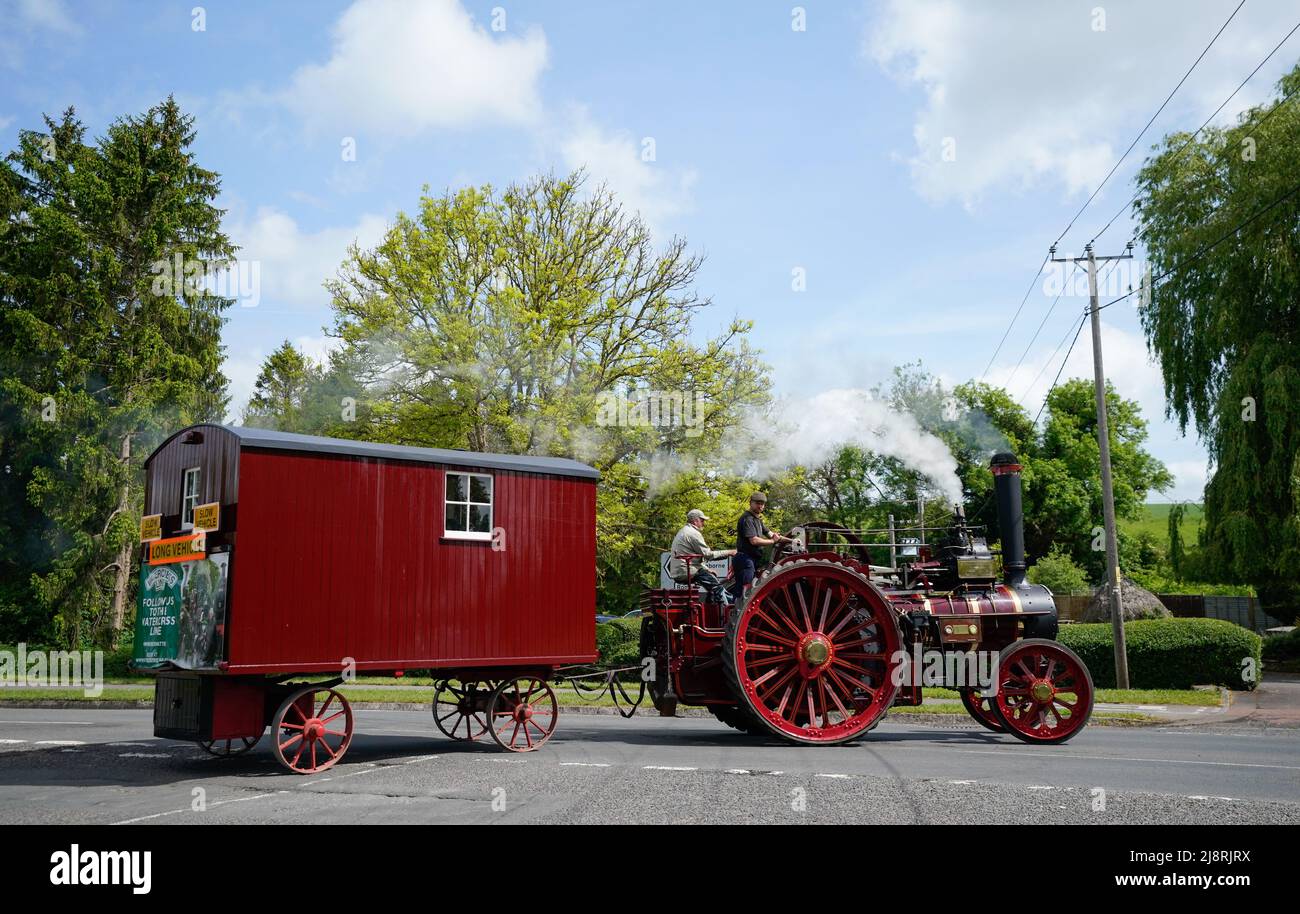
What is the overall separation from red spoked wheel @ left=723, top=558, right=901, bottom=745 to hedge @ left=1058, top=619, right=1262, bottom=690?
40.5 feet

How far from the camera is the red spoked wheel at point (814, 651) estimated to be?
451 inches

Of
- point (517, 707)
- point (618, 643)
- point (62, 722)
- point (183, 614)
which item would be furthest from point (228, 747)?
point (618, 643)

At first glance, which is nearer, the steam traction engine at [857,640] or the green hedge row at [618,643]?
the steam traction engine at [857,640]

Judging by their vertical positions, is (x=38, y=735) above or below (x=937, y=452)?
below

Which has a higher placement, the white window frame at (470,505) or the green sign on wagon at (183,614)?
the white window frame at (470,505)

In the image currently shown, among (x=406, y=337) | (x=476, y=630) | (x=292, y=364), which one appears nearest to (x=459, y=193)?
(x=406, y=337)

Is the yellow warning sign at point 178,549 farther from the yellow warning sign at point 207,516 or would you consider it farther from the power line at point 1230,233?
the power line at point 1230,233

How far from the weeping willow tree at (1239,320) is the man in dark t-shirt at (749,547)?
18944 millimetres

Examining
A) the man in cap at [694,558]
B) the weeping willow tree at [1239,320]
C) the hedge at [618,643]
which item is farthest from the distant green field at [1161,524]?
the man in cap at [694,558]

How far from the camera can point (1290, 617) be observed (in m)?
35.2

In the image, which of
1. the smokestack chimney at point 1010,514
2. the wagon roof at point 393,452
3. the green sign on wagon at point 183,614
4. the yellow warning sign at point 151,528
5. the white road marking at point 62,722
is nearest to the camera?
the green sign on wagon at point 183,614

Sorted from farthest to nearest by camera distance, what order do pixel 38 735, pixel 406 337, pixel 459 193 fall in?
pixel 459 193 → pixel 406 337 → pixel 38 735
